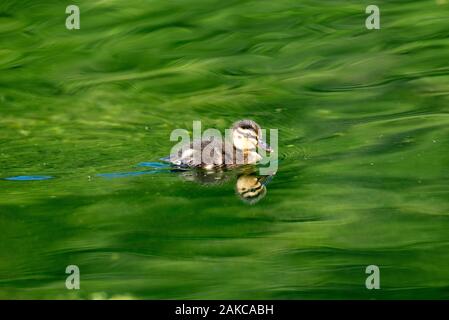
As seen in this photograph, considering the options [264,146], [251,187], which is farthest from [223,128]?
[251,187]

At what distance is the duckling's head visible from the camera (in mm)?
7648

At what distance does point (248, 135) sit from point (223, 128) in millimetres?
626

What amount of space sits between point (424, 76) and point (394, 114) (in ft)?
2.74

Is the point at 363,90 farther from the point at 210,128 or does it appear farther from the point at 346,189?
the point at 346,189

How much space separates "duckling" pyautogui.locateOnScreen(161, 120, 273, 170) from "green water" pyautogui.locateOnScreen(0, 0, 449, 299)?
0.20m

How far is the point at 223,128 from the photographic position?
834cm

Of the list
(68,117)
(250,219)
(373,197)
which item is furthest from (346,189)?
(68,117)

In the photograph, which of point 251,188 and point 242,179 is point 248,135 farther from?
point 251,188

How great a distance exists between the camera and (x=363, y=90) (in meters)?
8.72

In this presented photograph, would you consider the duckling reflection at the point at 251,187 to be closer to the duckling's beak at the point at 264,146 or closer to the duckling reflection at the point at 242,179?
the duckling reflection at the point at 242,179

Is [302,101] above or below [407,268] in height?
above

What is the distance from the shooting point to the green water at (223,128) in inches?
224

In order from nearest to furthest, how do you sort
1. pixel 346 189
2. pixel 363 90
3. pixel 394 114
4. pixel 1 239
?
pixel 1 239, pixel 346 189, pixel 394 114, pixel 363 90

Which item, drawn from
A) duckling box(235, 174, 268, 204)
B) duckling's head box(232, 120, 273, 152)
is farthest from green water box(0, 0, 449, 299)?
duckling's head box(232, 120, 273, 152)
